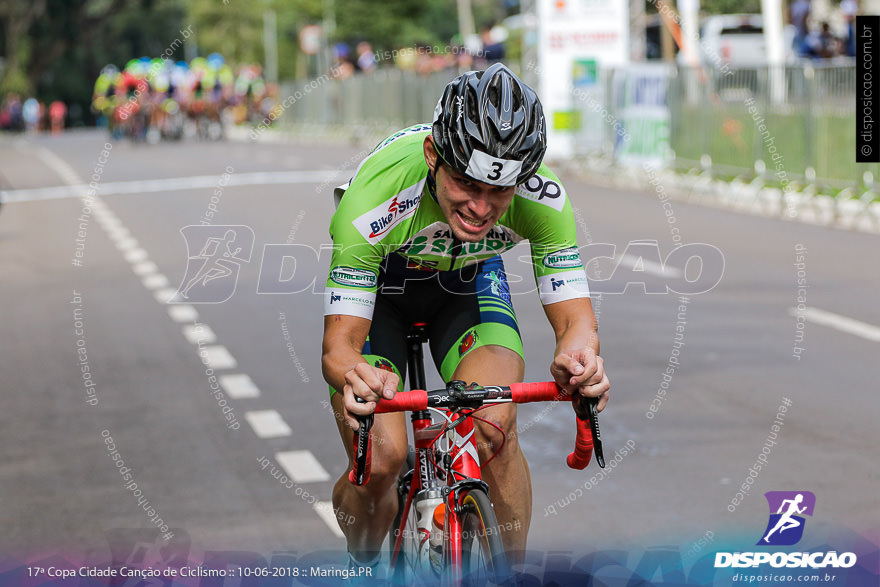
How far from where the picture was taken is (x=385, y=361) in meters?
4.20

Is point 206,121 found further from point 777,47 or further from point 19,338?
point 19,338

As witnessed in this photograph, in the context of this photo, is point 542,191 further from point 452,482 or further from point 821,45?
point 821,45

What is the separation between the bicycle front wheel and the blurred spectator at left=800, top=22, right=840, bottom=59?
65.5ft

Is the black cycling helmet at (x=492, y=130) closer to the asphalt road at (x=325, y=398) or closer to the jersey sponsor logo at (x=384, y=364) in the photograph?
the jersey sponsor logo at (x=384, y=364)

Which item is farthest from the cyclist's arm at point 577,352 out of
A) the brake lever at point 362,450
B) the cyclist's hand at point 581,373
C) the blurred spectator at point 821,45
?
the blurred spectator at point 821,45

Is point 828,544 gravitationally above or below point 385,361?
below

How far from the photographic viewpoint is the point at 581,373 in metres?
3.50

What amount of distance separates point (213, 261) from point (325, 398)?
6.38 meters

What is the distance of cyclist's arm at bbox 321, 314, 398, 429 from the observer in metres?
3.38

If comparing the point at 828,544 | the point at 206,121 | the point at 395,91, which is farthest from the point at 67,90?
the point at 828,544

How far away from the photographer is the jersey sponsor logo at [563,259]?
4.02 meters

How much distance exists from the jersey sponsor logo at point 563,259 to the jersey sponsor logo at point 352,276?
542 mm

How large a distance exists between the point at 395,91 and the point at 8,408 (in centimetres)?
2842

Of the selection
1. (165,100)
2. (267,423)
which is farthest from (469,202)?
(165,100)
